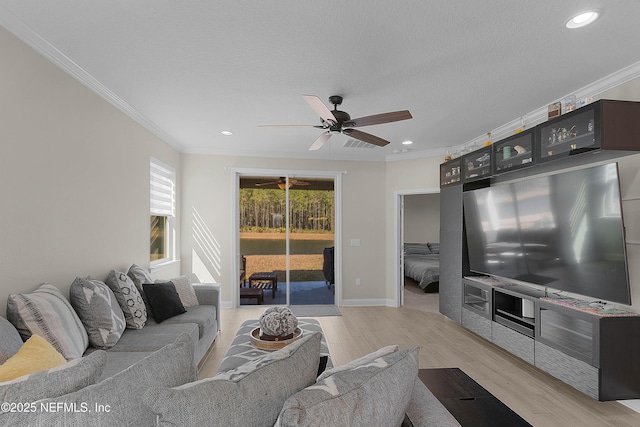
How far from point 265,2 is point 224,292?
4.61m

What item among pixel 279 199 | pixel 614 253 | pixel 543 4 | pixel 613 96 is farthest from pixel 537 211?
pixel 279 199

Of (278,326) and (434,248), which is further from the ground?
(434,248)

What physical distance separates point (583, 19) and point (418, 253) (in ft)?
21.0

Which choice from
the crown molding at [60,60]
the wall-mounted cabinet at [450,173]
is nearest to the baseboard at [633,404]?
the wall-mounted cabinet at [450,173]

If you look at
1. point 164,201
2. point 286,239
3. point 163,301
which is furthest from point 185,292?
point 286,239

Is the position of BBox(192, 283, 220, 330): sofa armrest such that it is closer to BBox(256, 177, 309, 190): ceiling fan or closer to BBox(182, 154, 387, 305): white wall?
BBox(182, 154, 387, 305): white wall

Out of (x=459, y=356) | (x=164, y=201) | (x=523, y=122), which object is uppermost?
(x=523, y=122)

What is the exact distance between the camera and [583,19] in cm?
193

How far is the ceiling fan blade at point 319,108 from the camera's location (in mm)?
2334

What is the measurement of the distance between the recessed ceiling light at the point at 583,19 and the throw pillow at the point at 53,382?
2.86 m

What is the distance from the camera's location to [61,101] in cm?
250

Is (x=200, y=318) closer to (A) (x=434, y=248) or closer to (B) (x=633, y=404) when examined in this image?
(B) (x=633, y=404)

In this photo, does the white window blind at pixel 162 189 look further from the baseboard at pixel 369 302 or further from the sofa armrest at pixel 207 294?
the baseboard at pixel 369 302

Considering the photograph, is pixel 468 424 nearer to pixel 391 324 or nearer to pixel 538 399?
pixel 538 399
